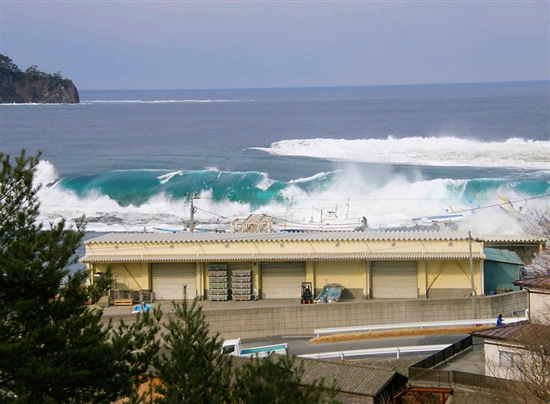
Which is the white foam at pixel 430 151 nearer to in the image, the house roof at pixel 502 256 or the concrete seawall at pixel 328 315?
the house roof at pixel 502 256

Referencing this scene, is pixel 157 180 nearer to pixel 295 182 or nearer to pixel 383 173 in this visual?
pixel 295 182

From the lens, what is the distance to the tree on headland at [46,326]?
11.2 meters

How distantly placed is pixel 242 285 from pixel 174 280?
222cm

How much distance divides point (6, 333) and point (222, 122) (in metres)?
110

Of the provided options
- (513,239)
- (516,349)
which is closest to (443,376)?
(516,349)

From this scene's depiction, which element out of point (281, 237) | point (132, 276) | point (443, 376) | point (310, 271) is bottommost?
point (443, 376)

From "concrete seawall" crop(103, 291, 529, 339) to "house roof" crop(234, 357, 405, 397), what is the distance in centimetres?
619

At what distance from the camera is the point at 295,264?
23953mm

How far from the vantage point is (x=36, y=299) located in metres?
12.0

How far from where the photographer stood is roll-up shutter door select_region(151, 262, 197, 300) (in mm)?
24062

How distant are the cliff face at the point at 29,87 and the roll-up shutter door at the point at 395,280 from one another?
563ft

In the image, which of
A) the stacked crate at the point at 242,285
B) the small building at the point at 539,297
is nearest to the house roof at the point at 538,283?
the small building at the point at 539,297

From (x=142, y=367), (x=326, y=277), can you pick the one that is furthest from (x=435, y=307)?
(x=142, y=367)

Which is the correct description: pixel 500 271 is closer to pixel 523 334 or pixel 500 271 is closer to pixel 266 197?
pixel 523 334
